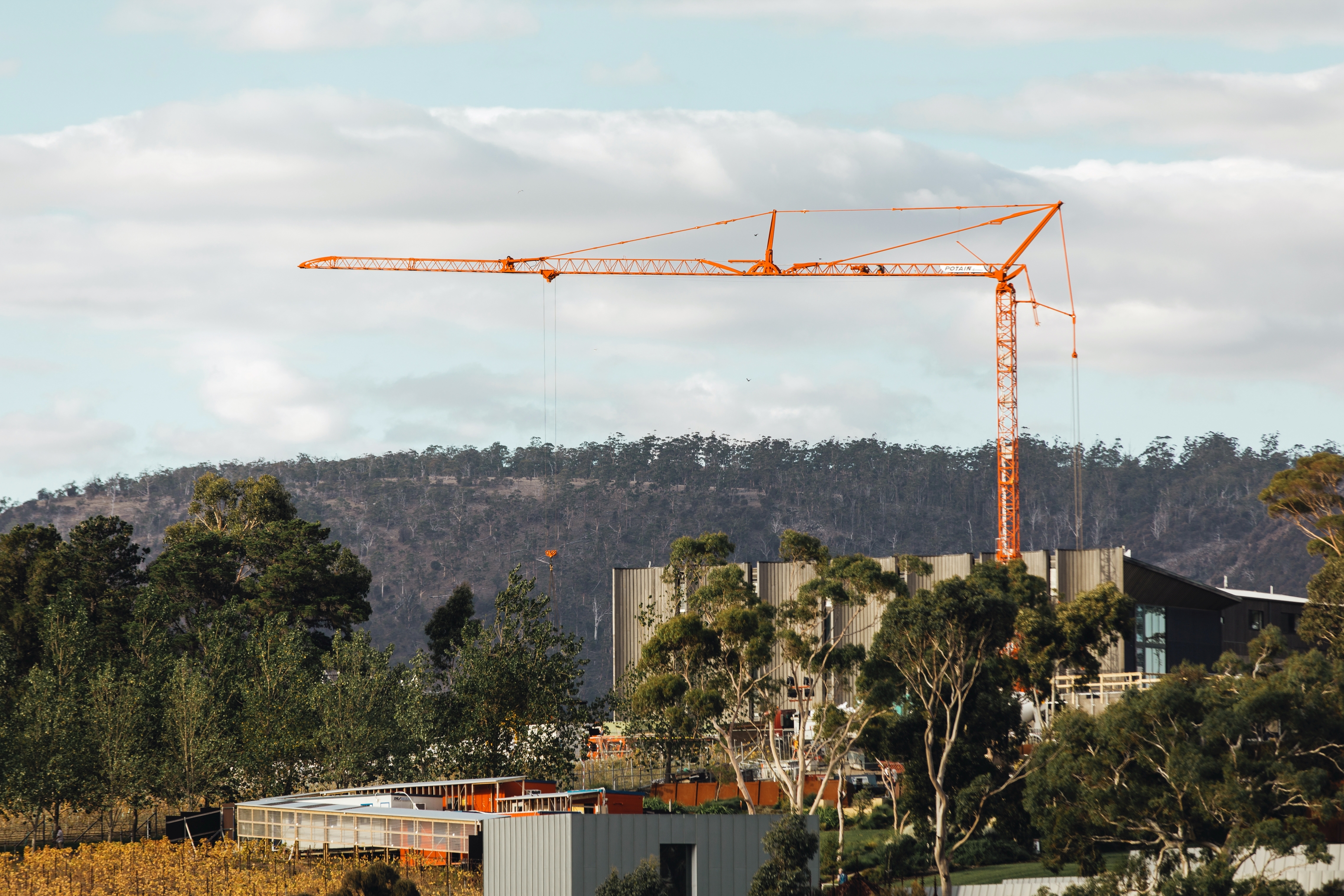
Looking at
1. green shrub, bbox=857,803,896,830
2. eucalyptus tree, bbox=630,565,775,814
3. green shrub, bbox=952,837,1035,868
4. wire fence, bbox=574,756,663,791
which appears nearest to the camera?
green shrub, bbox=952,837,1035,868

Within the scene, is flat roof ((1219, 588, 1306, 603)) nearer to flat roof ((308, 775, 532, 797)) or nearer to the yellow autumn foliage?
flat roof ((308, 775, 532, 797))

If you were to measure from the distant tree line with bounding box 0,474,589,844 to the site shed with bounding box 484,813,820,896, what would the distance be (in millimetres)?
30036

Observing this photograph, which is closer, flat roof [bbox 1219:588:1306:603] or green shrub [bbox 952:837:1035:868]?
green shrub [bbox 952:837:1035:868]

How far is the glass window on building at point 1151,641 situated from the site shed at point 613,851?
61088mm

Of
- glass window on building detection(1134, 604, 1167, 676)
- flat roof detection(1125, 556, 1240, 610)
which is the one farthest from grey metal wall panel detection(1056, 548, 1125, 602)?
glass window on building detection(1134, 604, 1167, 676)

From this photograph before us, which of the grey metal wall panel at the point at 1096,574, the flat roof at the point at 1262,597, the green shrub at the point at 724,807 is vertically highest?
the grey metal wall panel at the point at 1096,574

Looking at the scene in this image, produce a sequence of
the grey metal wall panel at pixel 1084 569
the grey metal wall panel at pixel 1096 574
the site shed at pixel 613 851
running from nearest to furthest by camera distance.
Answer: the site shed at pixel 613 851 < the grey metal wall panel at pixel 1096 574 < the grey metal wall panel at pixel 1084 569

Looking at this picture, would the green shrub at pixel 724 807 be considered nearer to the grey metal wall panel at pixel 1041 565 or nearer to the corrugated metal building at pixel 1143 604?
the corrugated metal building at pixel 1143 604

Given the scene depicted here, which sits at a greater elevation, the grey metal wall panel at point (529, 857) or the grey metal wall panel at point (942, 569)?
the grey metal wall panel at point (942, 569)

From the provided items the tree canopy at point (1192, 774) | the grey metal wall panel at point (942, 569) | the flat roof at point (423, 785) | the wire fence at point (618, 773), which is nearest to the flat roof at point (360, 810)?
the flat roof at point (423, 785)

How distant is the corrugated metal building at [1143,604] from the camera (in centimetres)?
9506

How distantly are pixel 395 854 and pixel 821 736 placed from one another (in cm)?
1961

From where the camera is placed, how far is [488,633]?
74.9m

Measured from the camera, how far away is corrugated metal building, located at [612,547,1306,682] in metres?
95.1
